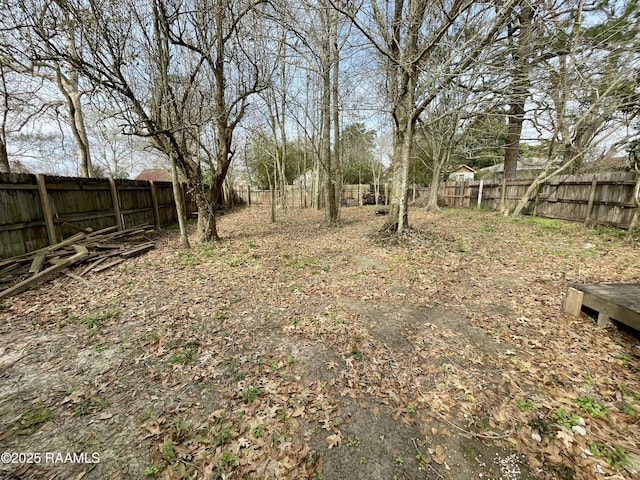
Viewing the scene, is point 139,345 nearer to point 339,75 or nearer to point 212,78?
point 212,78

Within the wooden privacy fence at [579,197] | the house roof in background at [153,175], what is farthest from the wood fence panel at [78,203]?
the house roof in background at [153,175]

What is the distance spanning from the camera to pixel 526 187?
11680mm

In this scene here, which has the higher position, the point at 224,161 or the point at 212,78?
the point at 212,78

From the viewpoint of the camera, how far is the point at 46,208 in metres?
5.74

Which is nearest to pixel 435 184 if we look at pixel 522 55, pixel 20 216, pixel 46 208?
pixel 522 55

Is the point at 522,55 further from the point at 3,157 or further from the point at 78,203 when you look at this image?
the point at 3,157

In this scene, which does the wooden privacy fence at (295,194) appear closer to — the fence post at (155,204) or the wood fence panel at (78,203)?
the fence post at (155,204)

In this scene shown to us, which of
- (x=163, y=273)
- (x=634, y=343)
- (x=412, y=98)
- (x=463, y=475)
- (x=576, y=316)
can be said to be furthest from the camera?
(x=412, y=98)

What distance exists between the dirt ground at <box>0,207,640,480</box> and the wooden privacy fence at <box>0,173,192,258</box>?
5.74 feet

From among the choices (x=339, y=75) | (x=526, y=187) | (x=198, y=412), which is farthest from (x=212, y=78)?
(x=526, y=187)

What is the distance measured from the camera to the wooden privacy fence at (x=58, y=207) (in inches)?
201

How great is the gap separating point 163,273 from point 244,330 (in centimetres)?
295

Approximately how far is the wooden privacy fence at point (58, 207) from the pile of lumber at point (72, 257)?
29 centimetres

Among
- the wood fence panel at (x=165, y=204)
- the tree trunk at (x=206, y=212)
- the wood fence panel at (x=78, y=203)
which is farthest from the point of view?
the wood fence panel at (x=165, y=204)
